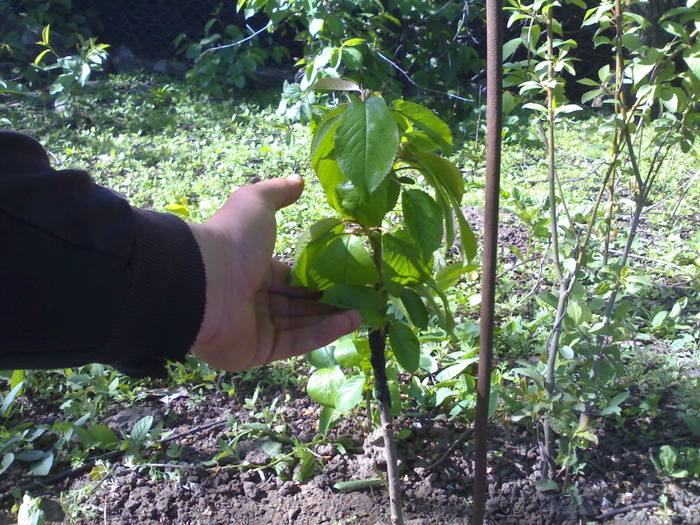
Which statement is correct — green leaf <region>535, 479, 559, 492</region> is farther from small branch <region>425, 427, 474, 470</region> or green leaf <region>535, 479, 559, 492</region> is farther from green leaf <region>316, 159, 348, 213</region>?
green leaf <region>316, 159, 348, 213</region>

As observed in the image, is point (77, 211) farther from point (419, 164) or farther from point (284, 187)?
point (419, 164)

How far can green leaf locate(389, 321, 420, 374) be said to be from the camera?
128 cm

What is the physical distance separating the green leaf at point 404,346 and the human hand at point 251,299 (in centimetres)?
10

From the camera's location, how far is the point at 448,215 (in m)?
1.15

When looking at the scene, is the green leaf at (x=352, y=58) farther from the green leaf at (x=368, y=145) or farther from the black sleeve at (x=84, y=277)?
the green leaf at (x=368, y=145)

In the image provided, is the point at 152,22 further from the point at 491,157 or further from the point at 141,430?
the point at 491,157

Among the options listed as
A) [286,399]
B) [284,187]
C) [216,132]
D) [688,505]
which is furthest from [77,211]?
[216,132]

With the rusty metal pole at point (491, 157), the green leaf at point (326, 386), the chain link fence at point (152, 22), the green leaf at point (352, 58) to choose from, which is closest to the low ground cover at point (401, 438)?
the green leaf at point (326, 386)

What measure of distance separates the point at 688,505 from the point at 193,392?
62.1 inches

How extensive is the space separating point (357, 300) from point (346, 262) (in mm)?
77

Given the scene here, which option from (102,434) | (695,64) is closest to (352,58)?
(695,64)

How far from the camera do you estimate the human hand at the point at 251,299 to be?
141cm

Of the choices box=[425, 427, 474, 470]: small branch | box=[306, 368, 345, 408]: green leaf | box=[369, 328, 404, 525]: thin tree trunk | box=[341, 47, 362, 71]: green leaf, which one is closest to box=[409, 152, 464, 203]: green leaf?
box=[369, 328, 404, 525]: thin tree trunk

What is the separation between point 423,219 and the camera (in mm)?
1138
